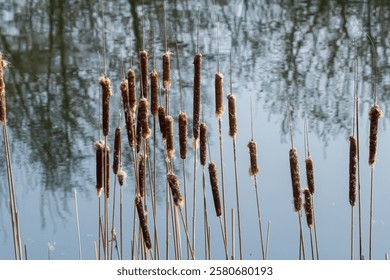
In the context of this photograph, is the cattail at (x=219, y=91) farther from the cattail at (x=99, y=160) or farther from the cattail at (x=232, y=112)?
the cattail at (x=99, y=160)

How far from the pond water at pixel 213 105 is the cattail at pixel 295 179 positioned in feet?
2.85

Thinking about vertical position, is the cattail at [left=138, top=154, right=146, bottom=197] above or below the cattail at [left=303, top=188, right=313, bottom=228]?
above

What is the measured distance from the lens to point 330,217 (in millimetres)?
3490

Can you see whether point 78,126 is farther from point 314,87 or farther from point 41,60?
point 314,87

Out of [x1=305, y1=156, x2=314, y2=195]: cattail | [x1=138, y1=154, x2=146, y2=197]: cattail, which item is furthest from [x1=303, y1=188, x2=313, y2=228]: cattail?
[x1=138, y1=154, x2=146, y2=197]: cattail

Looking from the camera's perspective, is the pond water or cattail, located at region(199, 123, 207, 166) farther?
the pond water

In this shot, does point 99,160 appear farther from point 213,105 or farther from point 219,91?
point 213,105

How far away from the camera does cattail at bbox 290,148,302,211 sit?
164cm

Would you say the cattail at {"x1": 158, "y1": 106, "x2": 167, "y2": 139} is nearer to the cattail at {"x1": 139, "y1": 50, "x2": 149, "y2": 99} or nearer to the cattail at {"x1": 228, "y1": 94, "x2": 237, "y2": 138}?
the cattail at {"x1": 139, "y1": 50, "x2": 149, "y2": 99}

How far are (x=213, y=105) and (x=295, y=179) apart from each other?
9.99 feet

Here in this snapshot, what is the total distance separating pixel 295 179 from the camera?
1.64 m

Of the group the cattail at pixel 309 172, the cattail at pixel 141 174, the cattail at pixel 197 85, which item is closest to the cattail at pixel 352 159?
the cattail at pixel 309 172

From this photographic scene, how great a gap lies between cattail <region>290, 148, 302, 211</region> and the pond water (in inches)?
34.2
